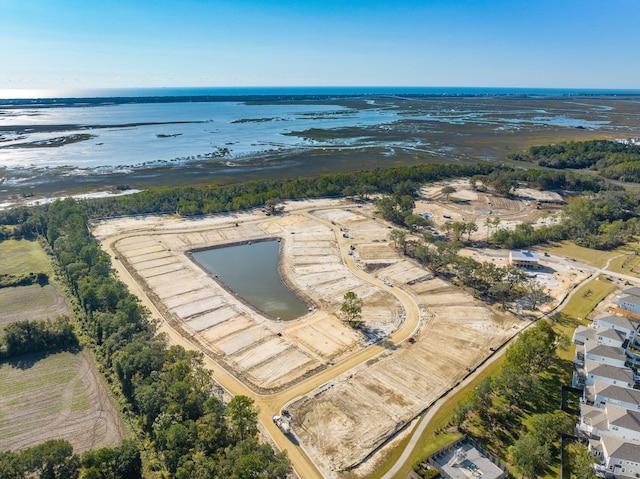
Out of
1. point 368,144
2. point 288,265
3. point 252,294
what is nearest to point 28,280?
point 252,294

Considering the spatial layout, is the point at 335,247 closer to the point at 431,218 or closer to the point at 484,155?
the point at 431,218

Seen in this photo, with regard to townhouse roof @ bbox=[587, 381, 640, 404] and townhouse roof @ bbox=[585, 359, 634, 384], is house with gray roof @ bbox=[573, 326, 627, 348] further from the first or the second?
townhouse roof @ bbox=[587, 381, 640, 404]

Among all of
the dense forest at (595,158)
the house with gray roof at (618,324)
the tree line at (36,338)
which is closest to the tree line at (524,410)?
the house with gray roof at (618,324)

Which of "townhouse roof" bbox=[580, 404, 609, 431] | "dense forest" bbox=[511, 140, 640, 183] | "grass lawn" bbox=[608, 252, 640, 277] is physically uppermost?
"dense forest" bbox=[511, 140, 640, 183]

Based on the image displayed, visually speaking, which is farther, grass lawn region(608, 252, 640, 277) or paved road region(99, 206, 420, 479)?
grass lawn region(608, 252, 640, 277)

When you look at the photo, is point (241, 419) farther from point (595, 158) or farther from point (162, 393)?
point (595, 158)

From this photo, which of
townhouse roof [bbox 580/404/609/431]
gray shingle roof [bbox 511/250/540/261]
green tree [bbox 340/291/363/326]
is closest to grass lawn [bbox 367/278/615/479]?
townhouse roof [bbox 580/404/609/431]
